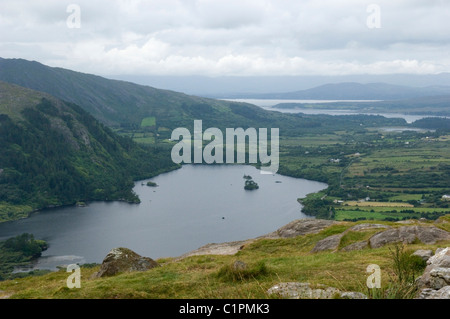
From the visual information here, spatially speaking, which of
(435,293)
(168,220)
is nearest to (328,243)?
(435,293)

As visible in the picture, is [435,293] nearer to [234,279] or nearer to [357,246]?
[234,279]

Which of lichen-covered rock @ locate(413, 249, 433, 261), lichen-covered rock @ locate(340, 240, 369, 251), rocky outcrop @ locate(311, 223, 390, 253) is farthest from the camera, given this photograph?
rocky outcrop @ locate(311, 223, 390, 253)

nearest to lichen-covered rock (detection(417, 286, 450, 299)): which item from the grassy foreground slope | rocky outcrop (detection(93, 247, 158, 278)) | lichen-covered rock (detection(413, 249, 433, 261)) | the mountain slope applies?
the grassy foreground slope

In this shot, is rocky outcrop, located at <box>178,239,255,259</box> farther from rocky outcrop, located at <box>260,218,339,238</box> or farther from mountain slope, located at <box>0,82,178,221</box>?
mountain slope, located at <box>0,82,178,221</box>

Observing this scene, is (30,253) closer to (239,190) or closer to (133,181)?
(239,190)

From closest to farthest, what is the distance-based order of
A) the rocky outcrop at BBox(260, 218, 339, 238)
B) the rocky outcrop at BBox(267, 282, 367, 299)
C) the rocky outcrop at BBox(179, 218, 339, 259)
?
the rocky outcrop at BBox(267, 282, 367, 299) → the rocky outcrop at BBox(179, 218, 339, 259) → the rocky outcrop at BBox(260, 218, 339, 238)
